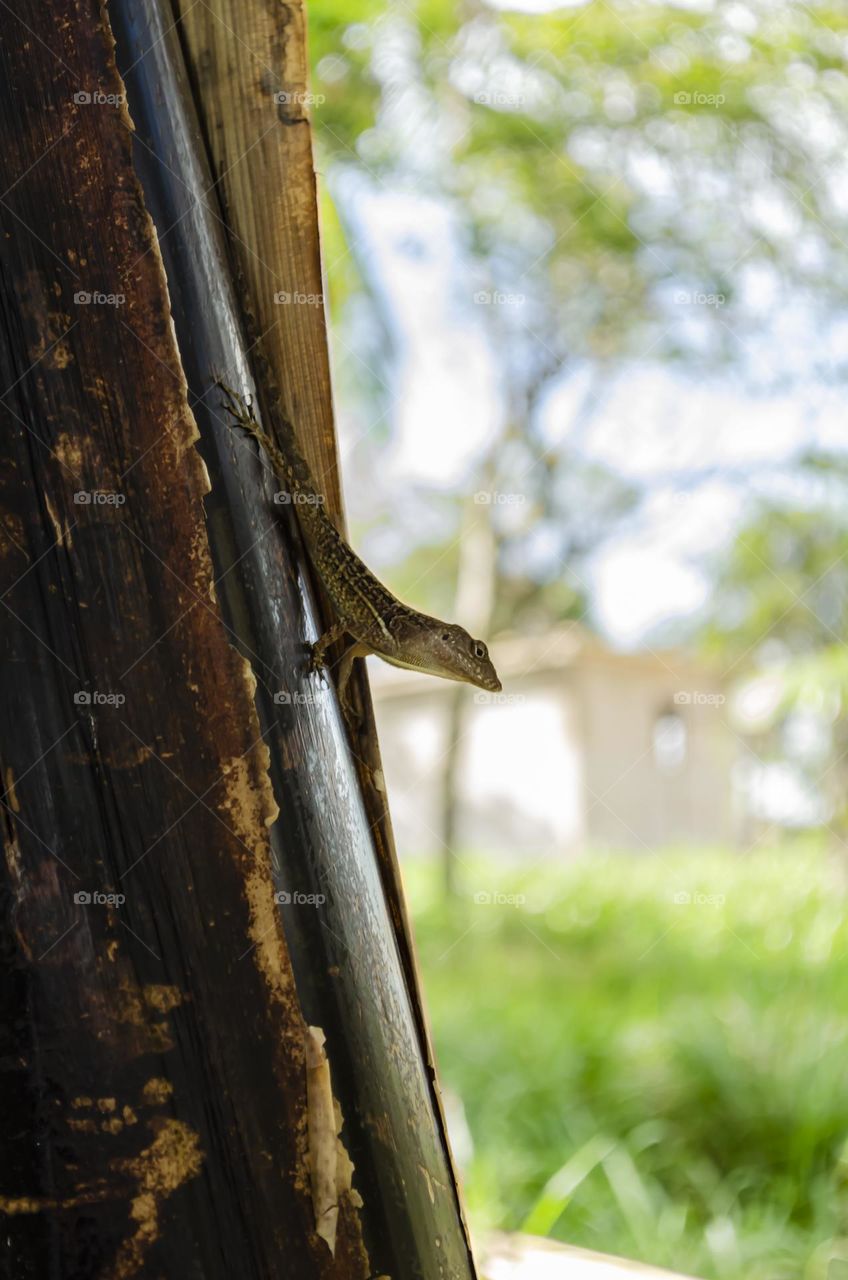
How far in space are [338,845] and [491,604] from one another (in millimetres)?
11701

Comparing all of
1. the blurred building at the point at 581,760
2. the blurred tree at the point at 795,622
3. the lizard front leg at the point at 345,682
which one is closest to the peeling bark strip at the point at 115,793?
the lizard front leg at the point at 345,682

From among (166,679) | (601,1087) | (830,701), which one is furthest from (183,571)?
(830,701)

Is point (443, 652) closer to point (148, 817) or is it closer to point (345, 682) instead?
point (345, 682)

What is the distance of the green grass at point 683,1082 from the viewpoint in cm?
429

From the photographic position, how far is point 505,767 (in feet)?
55.1

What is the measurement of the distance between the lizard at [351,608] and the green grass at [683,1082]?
Result: 1.67m

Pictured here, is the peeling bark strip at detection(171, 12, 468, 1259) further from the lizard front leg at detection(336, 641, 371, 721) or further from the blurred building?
the blurred building

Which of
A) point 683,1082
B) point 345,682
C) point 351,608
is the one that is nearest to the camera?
point 345,682

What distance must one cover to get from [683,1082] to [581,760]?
1096 centimetres

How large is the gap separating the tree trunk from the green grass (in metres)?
2.39

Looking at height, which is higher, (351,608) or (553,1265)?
(351,608)

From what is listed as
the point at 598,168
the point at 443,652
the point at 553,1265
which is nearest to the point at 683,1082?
the point at 553,1265

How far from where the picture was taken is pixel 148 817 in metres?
0.88

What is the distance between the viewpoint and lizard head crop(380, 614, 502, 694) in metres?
2.13
